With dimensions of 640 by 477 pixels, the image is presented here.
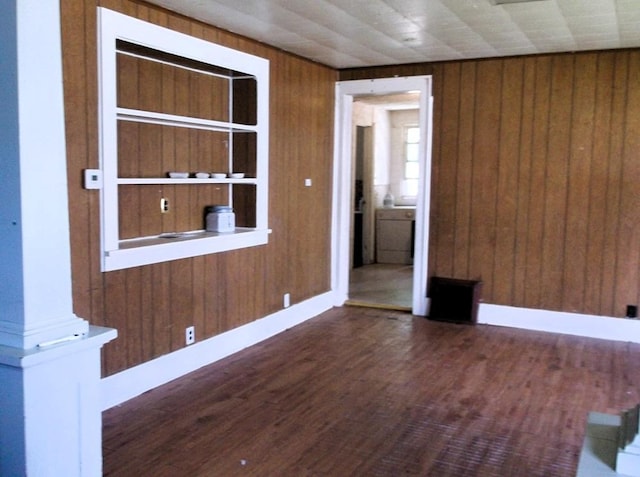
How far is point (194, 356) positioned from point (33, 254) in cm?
284

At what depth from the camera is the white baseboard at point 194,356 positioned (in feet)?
12.1

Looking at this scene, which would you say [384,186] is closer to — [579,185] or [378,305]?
[378,305]

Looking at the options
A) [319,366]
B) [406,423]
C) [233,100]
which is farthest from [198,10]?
[406,423]

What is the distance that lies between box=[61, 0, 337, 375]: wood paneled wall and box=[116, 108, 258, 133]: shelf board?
18 centimetres

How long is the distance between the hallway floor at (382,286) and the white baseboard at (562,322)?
0.89 metres

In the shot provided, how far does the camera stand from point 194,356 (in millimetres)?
4316

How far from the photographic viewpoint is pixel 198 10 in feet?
12.9

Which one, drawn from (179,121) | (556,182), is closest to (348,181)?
(556,182)

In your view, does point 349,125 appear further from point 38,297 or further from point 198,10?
point 38,297

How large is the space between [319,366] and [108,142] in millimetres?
2169

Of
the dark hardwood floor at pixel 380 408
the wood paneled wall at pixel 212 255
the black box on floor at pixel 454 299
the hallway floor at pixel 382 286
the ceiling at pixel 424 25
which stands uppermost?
the ceiling at pixel 424 25

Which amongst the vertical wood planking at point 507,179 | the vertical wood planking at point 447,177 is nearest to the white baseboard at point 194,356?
the vertical wood planking at point 447,177

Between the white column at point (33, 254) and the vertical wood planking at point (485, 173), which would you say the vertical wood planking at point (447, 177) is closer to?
the vertical wood planking at point (485, 173)

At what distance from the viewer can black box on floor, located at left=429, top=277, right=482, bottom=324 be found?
5.76 metres
